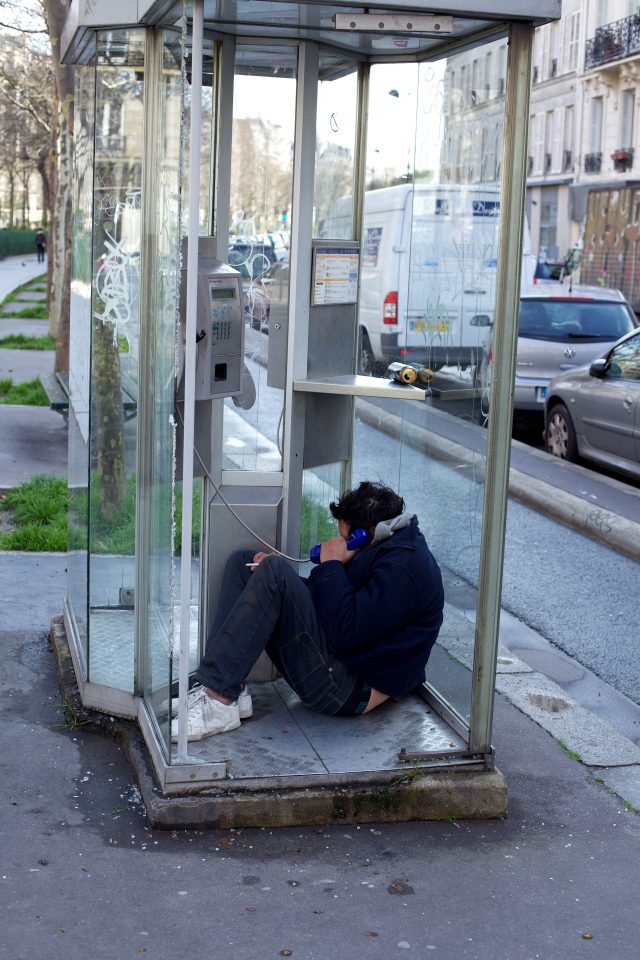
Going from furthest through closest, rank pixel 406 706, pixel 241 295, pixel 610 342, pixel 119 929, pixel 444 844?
pixel 610 342 < pixel 406 706 < pixel 241 295 < pixel 444 844 < pixel 119 929

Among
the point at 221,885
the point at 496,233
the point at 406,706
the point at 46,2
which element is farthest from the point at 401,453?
the point at 46,2

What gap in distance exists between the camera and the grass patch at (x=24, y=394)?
42.8 ft

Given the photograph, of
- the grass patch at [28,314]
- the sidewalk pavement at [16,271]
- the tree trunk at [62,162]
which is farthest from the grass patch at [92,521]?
the sidewalk pavement at [16,271]

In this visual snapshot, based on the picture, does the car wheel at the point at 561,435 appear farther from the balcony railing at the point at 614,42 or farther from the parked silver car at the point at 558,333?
the balcony railing at the point at 614,42

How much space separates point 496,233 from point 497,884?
80.3 inches

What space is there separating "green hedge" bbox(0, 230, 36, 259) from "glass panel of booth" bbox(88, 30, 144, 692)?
171 feet

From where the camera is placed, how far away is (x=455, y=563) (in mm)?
4664

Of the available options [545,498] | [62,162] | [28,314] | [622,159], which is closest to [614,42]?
[622,159]

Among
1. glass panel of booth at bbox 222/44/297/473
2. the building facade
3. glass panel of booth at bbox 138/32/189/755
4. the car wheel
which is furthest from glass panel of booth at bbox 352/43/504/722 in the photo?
the building facade

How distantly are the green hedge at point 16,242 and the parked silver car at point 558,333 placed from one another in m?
44.3

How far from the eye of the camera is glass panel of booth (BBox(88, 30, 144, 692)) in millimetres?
4418

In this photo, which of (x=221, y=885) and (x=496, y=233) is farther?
(x=496, y=233)

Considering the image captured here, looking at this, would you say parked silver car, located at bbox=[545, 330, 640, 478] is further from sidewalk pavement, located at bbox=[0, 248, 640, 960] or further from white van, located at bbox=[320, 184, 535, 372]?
sidewalk pavement, located at bbox=[0, 248, 640, 960]

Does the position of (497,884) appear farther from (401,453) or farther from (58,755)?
(401,453)
